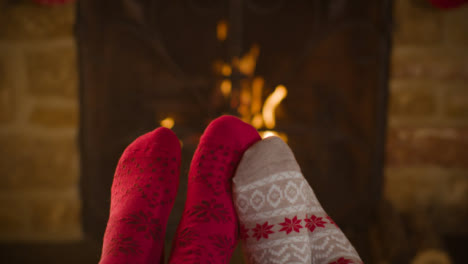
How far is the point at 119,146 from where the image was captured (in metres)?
1.46

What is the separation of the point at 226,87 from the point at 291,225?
79cm

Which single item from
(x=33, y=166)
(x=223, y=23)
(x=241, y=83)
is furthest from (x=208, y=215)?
(x=33, y=166)

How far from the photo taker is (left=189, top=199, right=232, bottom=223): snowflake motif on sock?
2.42ft

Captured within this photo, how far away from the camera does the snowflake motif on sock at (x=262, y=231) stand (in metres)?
0.73

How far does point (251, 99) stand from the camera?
141 centimetres

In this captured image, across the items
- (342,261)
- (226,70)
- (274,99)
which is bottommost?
(342,261)

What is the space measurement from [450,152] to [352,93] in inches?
17.4

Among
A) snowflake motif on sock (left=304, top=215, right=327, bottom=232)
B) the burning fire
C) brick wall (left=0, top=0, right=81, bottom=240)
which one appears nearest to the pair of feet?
snowflake motif on sock (left=304, top=215, right=327, bottom=232)

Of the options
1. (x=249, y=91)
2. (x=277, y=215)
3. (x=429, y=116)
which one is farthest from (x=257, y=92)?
(x=277, y=215)

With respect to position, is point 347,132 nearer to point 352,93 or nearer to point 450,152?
point 352,93

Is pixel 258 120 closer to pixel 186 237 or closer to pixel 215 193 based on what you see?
pixel 215 193

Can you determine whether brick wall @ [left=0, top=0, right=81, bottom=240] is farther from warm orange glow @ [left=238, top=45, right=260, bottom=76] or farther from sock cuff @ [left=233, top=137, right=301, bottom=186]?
sock cuff @ [left=233, top=137, right=301, bottom=186]

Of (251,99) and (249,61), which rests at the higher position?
(249,61)

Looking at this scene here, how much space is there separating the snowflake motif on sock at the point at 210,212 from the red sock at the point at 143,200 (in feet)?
0.22
